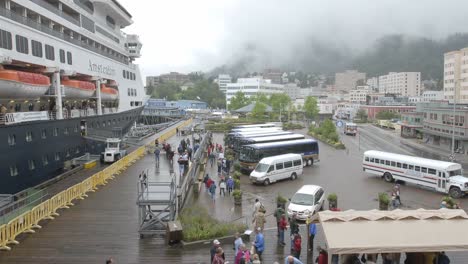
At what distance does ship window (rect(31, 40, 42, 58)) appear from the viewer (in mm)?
26953

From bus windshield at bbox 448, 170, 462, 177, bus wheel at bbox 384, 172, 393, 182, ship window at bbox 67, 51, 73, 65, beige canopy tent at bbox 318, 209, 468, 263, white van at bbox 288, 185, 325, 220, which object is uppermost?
ship window at bbox 67, 51, 73, 65

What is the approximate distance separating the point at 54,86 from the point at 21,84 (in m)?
6.05

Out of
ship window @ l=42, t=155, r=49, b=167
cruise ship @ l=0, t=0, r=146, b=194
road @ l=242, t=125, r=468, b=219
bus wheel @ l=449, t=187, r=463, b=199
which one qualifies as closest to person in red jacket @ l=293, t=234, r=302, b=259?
road @ l=242, t=125, r=468, b=219

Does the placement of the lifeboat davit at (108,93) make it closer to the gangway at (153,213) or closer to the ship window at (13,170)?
the ship window at (13,170)

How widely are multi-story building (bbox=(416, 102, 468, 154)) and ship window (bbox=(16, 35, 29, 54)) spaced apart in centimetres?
4332

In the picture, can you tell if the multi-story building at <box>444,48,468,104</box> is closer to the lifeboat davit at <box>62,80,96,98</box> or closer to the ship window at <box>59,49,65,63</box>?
the lifeboat davit at <box>62,80,96,98</box>

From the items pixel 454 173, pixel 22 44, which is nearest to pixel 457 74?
pixel 454 173

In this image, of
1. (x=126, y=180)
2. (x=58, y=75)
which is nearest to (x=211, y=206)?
(x=126, y=180)

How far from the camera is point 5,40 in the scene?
23.5m

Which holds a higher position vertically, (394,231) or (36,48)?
(36,48)

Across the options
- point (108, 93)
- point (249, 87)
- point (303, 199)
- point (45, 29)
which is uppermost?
point (249, 87)

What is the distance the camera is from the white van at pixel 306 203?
20.2 m

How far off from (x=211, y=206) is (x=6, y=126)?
36.2ft

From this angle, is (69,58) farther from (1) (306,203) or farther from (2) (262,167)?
Answer: (1) (306,203)
